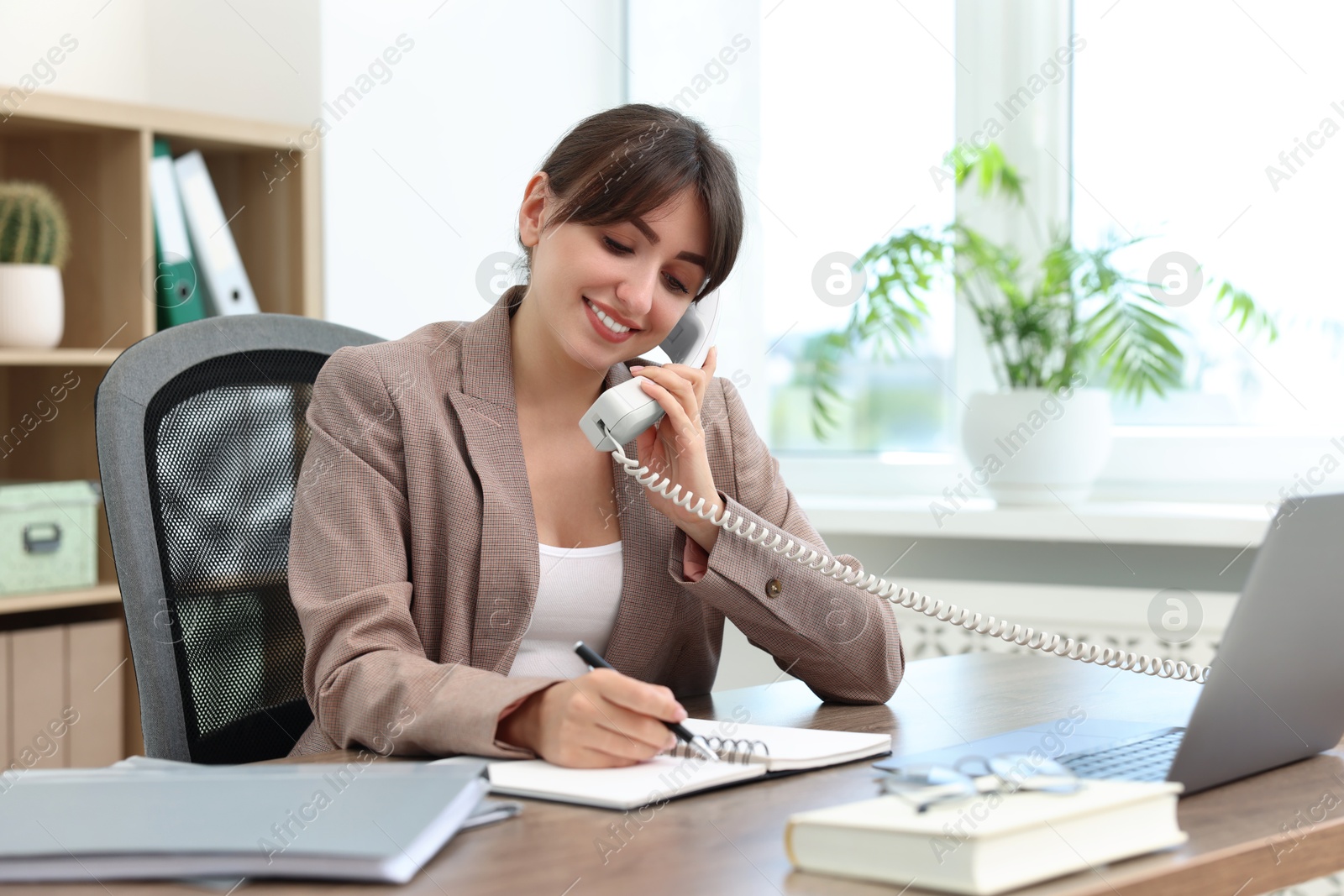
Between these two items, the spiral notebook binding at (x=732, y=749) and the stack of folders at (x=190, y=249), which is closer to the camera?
the spiral notebook binding at (x=732, y=749)

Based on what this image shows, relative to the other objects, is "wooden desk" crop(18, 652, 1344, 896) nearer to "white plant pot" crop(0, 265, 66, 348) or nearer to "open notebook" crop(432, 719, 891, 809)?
"open notebook" crop(432, 719, 891, 809)

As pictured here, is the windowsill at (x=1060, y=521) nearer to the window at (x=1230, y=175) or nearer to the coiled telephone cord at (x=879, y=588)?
the window at (x=1230, y=175)

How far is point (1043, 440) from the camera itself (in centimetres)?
234

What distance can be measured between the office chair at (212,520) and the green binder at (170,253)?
1032mm

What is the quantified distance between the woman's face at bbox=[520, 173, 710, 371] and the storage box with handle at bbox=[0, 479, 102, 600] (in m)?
1.20

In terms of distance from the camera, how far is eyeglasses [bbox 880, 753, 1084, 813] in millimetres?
718

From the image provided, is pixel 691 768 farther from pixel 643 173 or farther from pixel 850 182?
pixel 850 182

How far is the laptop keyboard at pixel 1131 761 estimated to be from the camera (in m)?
0.90

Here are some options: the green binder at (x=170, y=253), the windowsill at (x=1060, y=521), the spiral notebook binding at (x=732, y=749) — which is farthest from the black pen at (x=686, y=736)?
the green binder at (x=170, y=253)

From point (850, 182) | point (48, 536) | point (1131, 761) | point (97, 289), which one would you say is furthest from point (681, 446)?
point (850, 182)

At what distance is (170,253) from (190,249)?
6 cm

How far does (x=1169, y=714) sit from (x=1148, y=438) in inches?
55.4

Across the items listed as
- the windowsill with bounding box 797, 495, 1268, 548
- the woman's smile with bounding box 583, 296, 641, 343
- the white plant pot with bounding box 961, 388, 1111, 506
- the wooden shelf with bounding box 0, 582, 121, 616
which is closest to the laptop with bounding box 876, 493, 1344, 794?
the woman's smile with bounding box 583, 296, 641, 343

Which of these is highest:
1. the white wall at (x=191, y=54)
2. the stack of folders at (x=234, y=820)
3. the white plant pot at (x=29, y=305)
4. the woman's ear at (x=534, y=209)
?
the white wall at (x=191, y=54)
